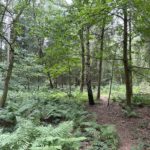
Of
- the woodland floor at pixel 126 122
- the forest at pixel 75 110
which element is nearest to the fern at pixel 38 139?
the forest at pixel 75 110

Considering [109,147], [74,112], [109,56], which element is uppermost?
[109,56]

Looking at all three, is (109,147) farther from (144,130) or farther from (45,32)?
(45,32)

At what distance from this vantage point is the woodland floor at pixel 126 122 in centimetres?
791

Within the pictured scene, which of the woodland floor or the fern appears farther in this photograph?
the woodland floor

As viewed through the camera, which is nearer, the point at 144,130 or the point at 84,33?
the point at 144,130

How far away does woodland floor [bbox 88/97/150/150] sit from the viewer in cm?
791

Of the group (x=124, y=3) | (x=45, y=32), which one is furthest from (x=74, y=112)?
(x=124, y=3)

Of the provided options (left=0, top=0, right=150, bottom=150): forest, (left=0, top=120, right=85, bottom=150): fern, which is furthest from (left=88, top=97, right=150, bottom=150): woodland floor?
(left=0, top=120, right=85, bottom=150): fern

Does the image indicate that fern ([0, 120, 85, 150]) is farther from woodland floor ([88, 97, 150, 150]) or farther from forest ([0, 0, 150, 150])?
woodland floor ([88, 97, 150, 150])

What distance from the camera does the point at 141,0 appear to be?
27.0ft

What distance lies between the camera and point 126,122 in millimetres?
9836

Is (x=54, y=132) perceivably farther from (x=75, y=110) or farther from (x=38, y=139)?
(x=75, y=110)

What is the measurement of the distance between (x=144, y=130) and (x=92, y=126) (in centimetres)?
199

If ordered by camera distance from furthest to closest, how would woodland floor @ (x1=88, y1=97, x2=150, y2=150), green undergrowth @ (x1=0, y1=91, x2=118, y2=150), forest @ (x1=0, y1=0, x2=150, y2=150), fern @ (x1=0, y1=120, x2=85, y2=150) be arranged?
woodland floor @ (x1=88, y1=97, x2=150, y2=150) < forest @ (x1=0, y1=0, x2=150, y2=150) < green undergrowth @ (x1=0, y1=91, x2=118, y2=150) < fern @ (x1=0, y1=120, x2=85, y2=150)
